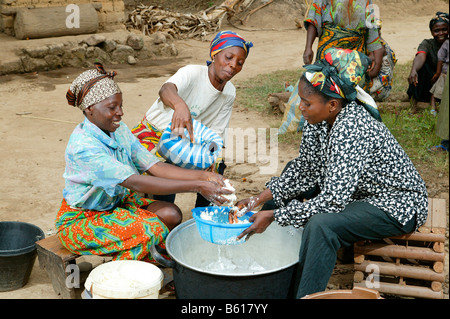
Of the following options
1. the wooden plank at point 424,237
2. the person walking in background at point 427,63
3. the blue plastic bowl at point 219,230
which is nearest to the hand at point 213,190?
the blue plastic bowl at point 219,230

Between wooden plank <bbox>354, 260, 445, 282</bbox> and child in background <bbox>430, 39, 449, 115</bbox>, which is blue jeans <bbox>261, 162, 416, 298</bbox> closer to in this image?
wooden plank <bbox>354, 260, 445, 282</bbox>

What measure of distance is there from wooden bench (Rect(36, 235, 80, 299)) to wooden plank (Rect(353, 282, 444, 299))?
1.55 m

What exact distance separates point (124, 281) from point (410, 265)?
159cm

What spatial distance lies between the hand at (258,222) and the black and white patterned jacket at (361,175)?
0.15 feet

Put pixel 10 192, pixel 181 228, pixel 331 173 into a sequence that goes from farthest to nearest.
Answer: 1. pixel 10 192
2. pixel 181 228
3. pixel 331 173

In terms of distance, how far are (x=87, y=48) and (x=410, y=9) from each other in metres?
9.48

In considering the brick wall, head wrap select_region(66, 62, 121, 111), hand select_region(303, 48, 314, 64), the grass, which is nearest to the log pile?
the brick wall

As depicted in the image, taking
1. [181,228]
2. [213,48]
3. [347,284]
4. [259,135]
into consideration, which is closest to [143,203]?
[181,228]

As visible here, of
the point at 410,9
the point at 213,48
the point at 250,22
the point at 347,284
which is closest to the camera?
the point at 347,284

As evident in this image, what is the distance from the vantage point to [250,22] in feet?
42.0

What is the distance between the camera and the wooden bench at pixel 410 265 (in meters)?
2.76

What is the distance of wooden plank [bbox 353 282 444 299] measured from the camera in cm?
279

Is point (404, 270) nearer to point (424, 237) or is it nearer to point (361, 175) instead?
point (424, 237)

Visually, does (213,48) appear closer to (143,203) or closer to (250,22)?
(143,203)
